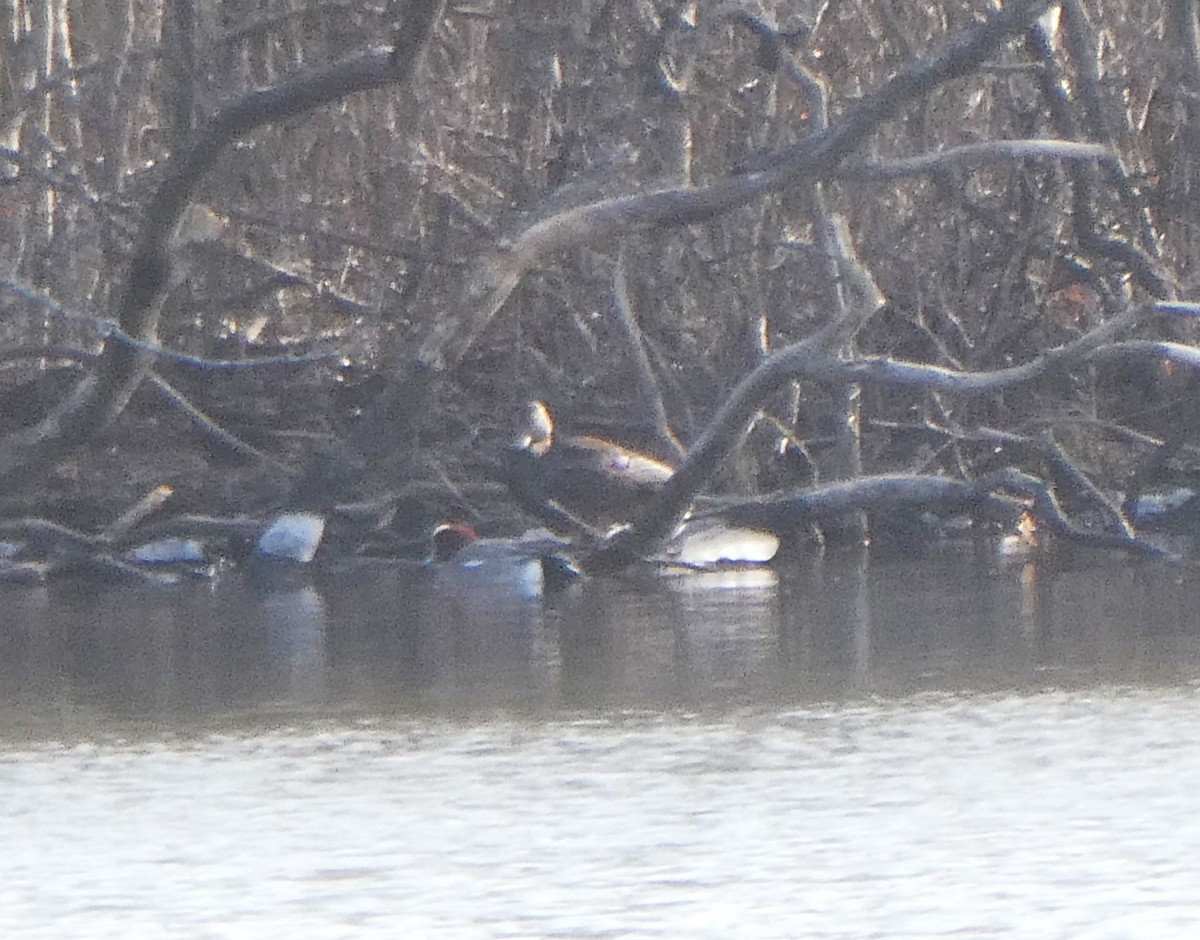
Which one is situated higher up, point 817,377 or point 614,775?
point 817,377

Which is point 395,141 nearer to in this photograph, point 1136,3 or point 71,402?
point 71,402

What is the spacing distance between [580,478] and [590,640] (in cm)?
309

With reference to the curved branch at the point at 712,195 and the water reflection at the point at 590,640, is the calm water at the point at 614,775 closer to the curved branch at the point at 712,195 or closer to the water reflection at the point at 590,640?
the water reflection at the point at 590,640

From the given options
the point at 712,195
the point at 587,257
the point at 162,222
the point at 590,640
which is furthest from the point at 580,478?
the point at 590,640

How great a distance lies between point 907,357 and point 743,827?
773cm

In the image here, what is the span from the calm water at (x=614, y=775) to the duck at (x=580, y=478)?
88.6 inches

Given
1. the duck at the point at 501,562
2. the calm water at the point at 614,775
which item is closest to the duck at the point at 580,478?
the duck at the point at 501,562

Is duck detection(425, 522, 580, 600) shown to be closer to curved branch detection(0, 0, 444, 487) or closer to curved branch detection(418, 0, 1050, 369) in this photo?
curved branch detection(418, 0, 1050, 369)

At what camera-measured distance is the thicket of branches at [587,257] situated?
10203 millimetres

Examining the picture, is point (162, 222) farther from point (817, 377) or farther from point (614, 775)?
point (614, 775)

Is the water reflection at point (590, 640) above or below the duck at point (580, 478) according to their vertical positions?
below

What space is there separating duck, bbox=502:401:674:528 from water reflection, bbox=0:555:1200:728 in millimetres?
623

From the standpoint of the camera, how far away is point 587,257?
1134 cm

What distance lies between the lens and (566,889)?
3.78 m
